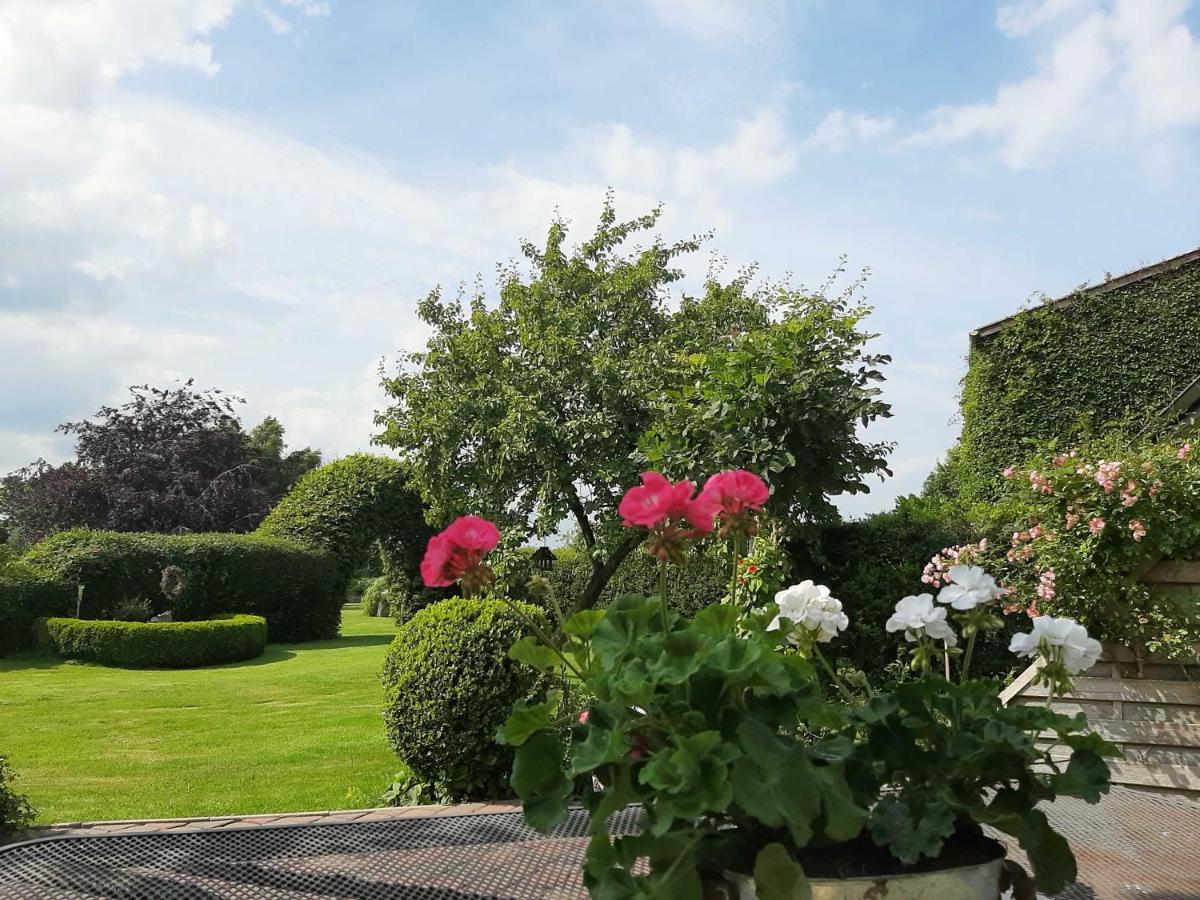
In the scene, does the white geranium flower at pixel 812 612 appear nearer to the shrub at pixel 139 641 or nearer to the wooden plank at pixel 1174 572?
the wooden plank at pixel 1174 572

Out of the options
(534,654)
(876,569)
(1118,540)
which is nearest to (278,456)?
(876,569)

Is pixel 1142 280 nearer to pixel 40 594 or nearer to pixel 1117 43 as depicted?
pixel 1117 43

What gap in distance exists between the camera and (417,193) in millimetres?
5527

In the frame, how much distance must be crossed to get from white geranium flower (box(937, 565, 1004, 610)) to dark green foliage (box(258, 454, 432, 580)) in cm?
1679

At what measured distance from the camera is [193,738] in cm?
774

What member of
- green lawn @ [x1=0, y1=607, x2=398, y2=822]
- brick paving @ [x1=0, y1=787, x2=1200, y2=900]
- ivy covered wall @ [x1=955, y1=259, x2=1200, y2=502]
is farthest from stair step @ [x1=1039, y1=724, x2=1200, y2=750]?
ivy covered wall @ [x1=955, y1=259, x2=1200, y2=502]

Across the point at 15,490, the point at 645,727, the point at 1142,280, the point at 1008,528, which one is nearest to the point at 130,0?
the point at 645,727

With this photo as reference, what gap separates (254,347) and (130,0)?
11.8ft

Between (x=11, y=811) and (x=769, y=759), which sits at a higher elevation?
(x=769, y=759)

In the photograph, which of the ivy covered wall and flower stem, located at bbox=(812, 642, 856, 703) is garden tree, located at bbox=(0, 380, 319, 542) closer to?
the ivy covered wall

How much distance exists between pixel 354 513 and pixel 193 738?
1002 centimetres

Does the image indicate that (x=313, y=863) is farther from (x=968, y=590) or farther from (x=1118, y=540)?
(x=1118, y=540)

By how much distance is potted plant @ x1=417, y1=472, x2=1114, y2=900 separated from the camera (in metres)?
1.03

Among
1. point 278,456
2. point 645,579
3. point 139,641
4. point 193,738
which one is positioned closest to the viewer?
point 193,738
